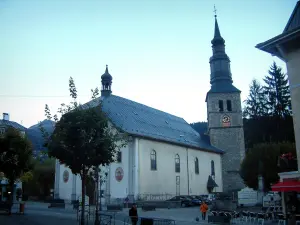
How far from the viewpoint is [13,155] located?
24.8m

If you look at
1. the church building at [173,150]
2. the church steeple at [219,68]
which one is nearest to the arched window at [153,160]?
the church building at [173,150]

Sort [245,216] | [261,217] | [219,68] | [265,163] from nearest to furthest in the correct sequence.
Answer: [261,217] → [245,216] → [265,163] → [219,68]

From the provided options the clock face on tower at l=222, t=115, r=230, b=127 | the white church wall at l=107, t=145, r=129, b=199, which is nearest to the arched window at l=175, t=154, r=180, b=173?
the white church wall at l=107, t=145, r=129, b=199

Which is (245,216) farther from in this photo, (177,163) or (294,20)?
(177,163)

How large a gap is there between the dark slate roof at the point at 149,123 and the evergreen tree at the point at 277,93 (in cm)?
1277

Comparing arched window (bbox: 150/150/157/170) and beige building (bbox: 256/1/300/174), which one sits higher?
beige building (bbox: 256/1/300/174)

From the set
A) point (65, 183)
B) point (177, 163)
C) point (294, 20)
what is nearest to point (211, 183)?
point (177, 163)

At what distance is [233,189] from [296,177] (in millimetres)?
39466

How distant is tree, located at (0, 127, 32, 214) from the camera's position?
24686 mm

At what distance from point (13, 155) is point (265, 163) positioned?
2748 cm

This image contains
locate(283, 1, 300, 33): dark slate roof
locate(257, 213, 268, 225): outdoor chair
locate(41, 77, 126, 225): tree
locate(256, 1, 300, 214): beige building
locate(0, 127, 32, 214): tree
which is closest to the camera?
locate(256, 1, 300, 214): beige building

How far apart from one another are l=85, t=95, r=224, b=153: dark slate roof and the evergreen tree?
41.9 ft

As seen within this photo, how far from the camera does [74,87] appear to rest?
15.9 metres

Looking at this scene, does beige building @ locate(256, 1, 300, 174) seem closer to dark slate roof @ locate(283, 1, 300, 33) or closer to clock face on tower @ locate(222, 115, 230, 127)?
dark slate roof @ locate(283, 1, 300, 33)
